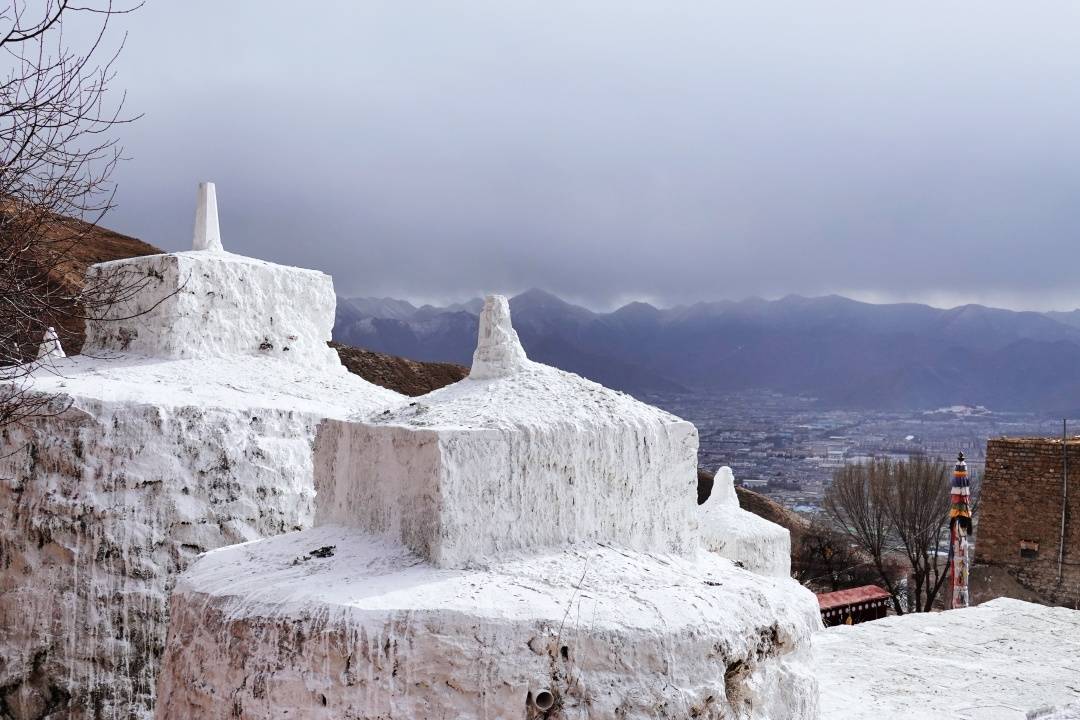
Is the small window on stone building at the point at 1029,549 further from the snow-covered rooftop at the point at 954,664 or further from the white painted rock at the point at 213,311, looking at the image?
the white painted rock at the point at 213,311

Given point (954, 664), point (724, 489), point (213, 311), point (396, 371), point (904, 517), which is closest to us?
point (954, 664)

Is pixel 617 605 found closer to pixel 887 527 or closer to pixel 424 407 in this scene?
pixel 424 407

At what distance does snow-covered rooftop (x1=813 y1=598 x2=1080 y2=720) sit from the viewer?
7816 millimetres

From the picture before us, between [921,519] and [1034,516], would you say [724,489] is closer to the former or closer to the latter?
[1034,516]

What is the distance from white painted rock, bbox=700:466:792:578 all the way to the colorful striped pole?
4.30 metres

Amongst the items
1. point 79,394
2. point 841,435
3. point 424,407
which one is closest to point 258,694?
point 424,407

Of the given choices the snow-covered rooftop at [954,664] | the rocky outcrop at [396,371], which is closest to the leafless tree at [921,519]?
the snow-covered rooftop at [954,664]

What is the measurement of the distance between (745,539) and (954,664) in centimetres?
253

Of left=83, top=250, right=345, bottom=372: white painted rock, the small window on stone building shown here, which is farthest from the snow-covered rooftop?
left=83, top=250, right=345, bottom=372: white painted rock

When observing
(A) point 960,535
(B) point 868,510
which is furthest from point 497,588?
(B) point 868,510

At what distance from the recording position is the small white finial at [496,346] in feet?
18.9

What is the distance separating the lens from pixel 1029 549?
14555 millimetres

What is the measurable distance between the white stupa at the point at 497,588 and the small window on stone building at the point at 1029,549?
36.6 ft

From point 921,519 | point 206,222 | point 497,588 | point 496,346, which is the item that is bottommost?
point 921,519
